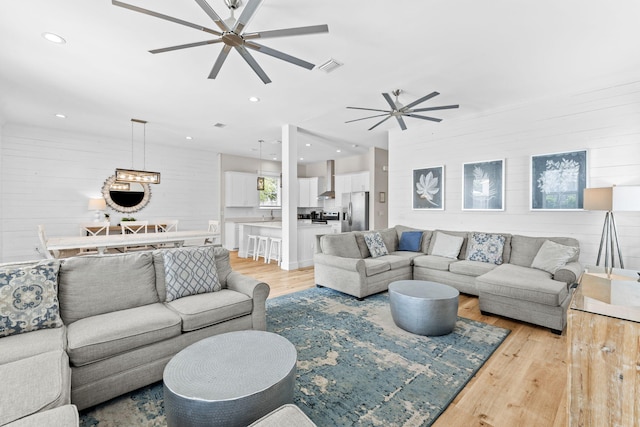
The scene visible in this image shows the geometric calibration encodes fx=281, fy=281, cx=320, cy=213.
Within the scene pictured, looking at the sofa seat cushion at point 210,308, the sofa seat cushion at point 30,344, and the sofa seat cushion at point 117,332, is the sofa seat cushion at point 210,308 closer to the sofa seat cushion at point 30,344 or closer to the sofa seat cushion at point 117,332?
the sofa seat cushion at point 117,332

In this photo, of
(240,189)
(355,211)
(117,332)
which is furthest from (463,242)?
(240,189)

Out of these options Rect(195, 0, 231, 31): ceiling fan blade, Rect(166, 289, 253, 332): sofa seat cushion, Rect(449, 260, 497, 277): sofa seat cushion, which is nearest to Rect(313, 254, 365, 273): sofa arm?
Rect(449, 260, 497, 277): sofa seat cushion

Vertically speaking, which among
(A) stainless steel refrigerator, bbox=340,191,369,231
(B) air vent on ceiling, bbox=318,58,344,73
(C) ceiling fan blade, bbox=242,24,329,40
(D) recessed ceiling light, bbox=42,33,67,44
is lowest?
(A) stainless steel refrigerator, bbox=340,191,369,231

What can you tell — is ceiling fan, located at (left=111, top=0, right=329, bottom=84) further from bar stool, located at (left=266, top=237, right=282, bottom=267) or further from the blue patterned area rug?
bar stool, located at (left=266, top=237, right=282, bottom=267)

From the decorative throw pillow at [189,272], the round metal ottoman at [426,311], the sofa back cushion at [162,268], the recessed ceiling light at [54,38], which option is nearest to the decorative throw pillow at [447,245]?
the round metal ottoman at [426,311]

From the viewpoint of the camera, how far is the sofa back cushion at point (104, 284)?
206cm

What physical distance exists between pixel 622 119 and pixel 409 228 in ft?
10.4

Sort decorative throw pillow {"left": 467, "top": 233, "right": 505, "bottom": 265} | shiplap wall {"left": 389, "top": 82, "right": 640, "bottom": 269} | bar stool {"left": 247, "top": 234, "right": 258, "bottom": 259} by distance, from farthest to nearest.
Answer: bar stool {"left": 247, "top": 234, "right": 258, "bottom": 259} → decorative throw pillow {"left": 467, "top": 233, "right": 505, "bottom": 265} → shiplap wall {"left": 389, "top": 82, "right": 640, "bottom": 269}

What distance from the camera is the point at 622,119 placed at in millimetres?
3570

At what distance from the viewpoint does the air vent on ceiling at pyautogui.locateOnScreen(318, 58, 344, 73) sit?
318 centimetres

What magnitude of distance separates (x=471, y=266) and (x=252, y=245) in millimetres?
5239

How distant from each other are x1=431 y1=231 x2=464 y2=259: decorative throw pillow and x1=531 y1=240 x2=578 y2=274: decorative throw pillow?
98 cm

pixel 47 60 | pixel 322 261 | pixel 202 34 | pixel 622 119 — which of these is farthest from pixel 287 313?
pixel 622 119

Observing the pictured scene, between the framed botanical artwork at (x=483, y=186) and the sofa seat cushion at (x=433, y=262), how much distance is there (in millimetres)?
1209
